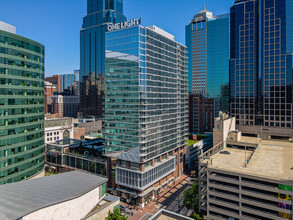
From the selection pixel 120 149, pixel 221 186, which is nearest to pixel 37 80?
pixel 120 149

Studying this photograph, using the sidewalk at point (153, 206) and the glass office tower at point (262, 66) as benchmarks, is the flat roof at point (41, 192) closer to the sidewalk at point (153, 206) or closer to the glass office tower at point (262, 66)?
the sidewalk at point (153, 206)

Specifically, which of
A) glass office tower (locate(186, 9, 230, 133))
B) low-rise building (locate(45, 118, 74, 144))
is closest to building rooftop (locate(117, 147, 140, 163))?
low-rise building (locate(45, 118, 74, 144))

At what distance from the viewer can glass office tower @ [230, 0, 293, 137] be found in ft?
372

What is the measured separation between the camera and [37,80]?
78688mm

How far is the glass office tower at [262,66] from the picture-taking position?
114 m

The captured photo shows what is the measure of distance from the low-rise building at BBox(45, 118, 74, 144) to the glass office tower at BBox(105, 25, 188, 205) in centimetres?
6675

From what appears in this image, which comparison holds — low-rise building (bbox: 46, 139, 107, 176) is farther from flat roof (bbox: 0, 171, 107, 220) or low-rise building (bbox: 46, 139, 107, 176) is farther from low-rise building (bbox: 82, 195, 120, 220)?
low-rise building (bbox: 82, 195, 120, 220)

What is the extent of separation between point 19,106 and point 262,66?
119 meters

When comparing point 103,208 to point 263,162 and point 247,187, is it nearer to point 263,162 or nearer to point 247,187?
point 247,187

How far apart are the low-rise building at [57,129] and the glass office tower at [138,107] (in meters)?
66.8

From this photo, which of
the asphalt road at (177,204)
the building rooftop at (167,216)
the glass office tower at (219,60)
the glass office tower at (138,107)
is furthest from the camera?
the glass office tower at (219,60)

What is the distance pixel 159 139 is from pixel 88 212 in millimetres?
43620

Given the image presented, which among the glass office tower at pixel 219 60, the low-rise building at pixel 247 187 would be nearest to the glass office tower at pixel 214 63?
the glass office tower at pixel 219 60

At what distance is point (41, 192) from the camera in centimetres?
4816
